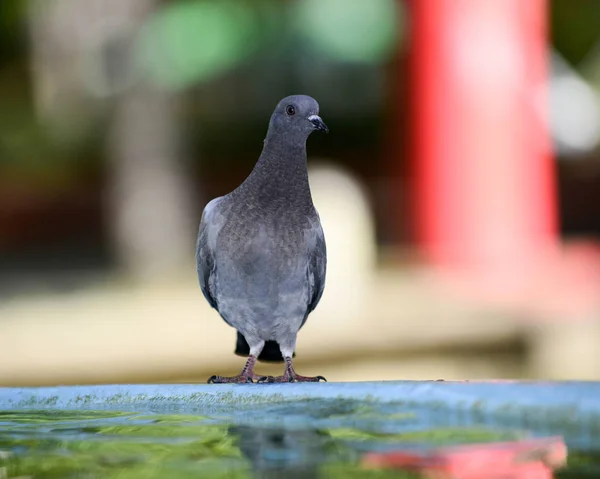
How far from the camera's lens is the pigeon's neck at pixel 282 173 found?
10.2 ft

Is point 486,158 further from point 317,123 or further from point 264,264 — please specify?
point 317,123

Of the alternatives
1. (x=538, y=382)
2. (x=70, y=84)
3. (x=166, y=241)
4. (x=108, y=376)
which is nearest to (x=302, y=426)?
(x=538, y=382)

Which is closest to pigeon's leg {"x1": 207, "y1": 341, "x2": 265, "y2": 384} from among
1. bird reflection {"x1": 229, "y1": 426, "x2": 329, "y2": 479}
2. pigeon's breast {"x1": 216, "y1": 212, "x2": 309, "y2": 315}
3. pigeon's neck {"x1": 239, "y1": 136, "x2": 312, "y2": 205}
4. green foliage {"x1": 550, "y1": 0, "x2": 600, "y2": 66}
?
pigeon's breast {"x1": 216, "y1": 212, "x2": 309, "y2": 315}

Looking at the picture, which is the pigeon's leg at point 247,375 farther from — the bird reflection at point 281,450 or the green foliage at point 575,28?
the green foliage at point 575,28

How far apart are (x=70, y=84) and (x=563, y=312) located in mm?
9910

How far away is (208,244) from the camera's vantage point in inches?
135

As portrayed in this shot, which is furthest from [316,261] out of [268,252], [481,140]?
[481,140]

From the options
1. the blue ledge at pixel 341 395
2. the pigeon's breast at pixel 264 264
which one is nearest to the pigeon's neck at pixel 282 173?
the pigeon's breast at pixel 264 264

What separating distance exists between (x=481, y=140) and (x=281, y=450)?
8217mm

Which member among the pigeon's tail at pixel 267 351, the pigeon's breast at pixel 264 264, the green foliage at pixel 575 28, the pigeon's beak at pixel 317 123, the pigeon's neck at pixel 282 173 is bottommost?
the pigeon's tail at pixel 267 351

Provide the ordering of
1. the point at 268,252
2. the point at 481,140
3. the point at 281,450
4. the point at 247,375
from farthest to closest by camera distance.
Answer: the point at 481,140 → the point at 247,375 → the point at 268,252 → the point at 281,450

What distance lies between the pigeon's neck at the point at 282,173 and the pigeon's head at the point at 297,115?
35mm

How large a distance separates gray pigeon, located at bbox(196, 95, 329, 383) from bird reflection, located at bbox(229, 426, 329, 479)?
1.54 feet

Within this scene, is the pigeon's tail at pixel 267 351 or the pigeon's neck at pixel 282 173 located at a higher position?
the pigeon's neck at pixel 282 173
